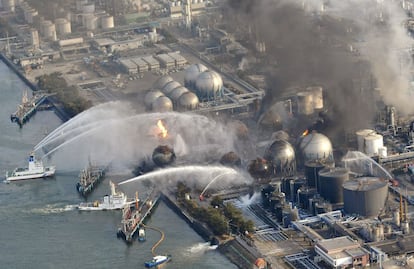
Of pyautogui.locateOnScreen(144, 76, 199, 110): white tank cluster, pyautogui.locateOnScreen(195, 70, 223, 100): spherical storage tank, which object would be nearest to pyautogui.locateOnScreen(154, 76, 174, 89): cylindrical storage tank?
pyautogui.locateOnScreen(144, 76, 199, 110): white tank cluster

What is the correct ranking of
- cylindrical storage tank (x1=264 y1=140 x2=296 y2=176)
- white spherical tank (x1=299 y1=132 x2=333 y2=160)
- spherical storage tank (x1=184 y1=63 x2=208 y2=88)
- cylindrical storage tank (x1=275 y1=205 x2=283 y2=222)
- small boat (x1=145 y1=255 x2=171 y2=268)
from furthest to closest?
spherical storage tank (x1=184 y1=63 x2=208 y2=88), white spherical tank (x1=299 y1=132 x2=333 y2=160), cylindrical storage tank (x1=264 y1=140 x2=296 y2=176), cylindrical storage tank (x1=275 y1=205 x2=283 y2=222), small boat (x1=145 y1=255 x2=171 y2=268)

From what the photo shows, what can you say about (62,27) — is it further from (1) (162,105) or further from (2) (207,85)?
(1) (162,105)

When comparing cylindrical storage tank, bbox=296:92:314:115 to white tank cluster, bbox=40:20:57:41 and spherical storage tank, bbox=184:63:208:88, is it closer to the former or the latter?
spherical storage tank, bbox=184:63:208:88

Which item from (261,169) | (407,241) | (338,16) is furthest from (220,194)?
(338,16)

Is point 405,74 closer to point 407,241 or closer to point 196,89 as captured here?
point 196,89

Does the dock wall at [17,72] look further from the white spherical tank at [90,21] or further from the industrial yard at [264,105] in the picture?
the white spherical tank at [90,21]

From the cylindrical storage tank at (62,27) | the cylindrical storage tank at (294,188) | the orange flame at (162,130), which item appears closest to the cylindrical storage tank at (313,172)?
the cylindrical storage tank at (294,188)
